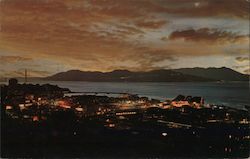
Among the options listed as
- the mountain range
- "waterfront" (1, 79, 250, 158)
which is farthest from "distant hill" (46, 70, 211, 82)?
"waterfront" (1, 79, 250, 158)

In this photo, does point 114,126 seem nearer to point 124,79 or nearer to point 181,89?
point 124,79

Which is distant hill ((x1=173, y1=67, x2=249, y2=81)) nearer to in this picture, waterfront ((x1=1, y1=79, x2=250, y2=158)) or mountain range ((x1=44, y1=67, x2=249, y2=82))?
mountain range ((x1=44, y1=67, x2=249, y2=82))

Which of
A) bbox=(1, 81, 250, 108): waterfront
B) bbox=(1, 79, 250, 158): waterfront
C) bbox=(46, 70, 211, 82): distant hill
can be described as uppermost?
bbox=(46, 70, 211, 82): distant hill

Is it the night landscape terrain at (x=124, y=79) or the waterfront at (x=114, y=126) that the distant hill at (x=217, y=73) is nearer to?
the night landscape terrain at (x=124, y=79)

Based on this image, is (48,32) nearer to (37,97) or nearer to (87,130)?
(37,97)

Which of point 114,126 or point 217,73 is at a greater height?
point 217,73

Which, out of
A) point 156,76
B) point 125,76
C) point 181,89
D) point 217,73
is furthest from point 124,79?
point 217,73

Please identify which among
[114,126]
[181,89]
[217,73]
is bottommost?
[114,126]
